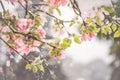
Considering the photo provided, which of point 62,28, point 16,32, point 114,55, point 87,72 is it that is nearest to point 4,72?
point 62,28

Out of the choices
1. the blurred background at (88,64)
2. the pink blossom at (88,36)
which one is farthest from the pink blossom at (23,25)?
the blurred background at (88,64)

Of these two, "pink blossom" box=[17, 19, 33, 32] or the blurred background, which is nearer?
"pink blossom" box=[17, 19, 33, 32]

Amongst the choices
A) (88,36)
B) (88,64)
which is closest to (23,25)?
(88,36)

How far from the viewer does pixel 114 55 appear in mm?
5422

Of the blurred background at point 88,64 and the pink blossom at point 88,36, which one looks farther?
the blurred background at point 88,64

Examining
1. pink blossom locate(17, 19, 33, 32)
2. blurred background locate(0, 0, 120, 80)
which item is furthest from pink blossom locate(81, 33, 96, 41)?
blurred background locate(0, 0, 120, 80)

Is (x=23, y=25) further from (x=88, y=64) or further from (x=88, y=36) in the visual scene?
(x=88, y=64)

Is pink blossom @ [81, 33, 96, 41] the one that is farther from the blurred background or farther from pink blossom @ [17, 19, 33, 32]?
the blurred background

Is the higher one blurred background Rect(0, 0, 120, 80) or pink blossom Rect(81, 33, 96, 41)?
blurred background Rect(0, 0, 120, 80)

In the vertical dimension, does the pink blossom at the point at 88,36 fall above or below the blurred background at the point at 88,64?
below

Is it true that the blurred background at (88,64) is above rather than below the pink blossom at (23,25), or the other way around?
above

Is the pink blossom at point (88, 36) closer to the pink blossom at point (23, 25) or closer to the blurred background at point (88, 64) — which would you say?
the pink blossom at point (23, 25)

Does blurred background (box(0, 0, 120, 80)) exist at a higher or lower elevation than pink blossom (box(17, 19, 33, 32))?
higher

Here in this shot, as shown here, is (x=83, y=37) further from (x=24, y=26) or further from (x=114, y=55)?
(x=114, y=55)
